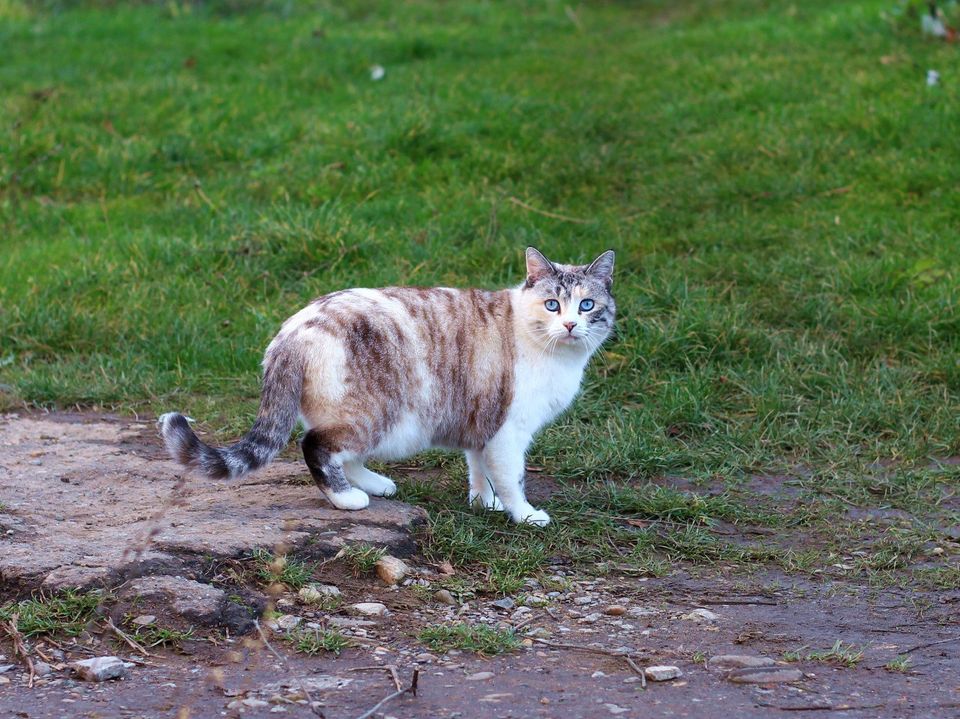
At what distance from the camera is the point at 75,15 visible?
38.2 feet

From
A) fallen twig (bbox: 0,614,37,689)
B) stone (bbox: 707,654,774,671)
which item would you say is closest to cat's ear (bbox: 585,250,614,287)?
stone (bbox: 707,654,774,671)

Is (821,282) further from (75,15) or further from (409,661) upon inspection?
(75,15)

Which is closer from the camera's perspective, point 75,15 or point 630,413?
point 630,413

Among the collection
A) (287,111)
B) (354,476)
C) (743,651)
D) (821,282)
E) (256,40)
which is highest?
(256,40)

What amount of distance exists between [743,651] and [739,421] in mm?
2243

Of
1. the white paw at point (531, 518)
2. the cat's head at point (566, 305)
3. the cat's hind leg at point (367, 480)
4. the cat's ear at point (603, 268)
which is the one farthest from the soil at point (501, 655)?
the cat's ear at point (603, 268)

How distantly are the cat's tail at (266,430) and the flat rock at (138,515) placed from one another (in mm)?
234

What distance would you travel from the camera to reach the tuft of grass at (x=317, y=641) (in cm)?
351

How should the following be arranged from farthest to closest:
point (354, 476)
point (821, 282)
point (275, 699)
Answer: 1. point (821, 282)
2. point (354, 476)
3. point (275, 699)

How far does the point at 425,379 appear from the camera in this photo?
4465mm

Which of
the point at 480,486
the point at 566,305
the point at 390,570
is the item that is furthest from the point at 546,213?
the point at 390,570

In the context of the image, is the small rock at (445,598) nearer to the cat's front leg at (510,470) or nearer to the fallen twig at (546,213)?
the cat's front leg at (510,470)

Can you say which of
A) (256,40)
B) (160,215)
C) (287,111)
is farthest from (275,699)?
(256,40)

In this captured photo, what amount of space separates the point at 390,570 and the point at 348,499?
0.40 meters
